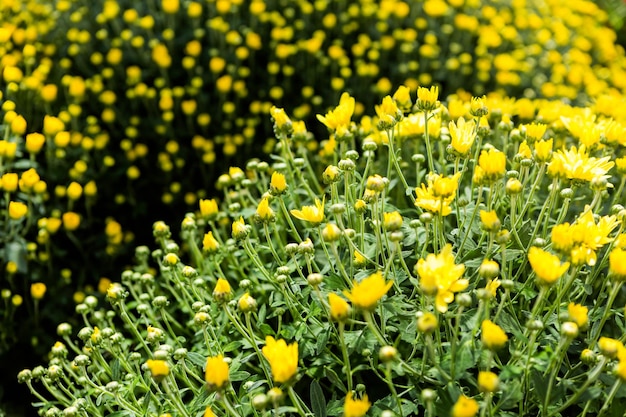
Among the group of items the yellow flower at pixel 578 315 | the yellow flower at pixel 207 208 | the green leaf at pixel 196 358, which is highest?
the yellow flower at pixel 578 315

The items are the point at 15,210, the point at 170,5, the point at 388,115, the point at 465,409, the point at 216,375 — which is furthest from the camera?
the point at 170,5

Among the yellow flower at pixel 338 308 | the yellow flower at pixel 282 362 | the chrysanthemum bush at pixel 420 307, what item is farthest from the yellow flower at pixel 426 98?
the yellow flower at pixel 282 362

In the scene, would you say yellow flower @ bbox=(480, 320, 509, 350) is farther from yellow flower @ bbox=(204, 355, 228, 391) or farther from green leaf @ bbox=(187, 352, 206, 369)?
green leaf @ bbox=(187, 352, 206, 369)

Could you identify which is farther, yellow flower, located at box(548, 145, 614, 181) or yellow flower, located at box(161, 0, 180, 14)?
yellow flower, located at box(161, 0, 180, 14)

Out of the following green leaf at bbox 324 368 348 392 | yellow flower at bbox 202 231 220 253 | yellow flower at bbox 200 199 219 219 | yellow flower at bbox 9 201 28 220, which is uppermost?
yellow flower at bbox 202 231 220 253

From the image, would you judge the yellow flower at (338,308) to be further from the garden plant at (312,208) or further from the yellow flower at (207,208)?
the yellow flower at (207,208)

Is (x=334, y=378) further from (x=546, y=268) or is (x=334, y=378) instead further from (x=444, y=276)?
(x=546, y=268)

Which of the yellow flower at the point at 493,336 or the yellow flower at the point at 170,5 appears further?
the yellow flower at the point at 170,5

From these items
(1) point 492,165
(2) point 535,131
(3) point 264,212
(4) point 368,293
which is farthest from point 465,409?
(2) point 535,131

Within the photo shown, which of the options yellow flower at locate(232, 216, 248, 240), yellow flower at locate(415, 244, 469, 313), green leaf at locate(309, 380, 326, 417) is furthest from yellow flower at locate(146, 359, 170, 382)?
yellow flower at locate(415, 244, 469, 313)
